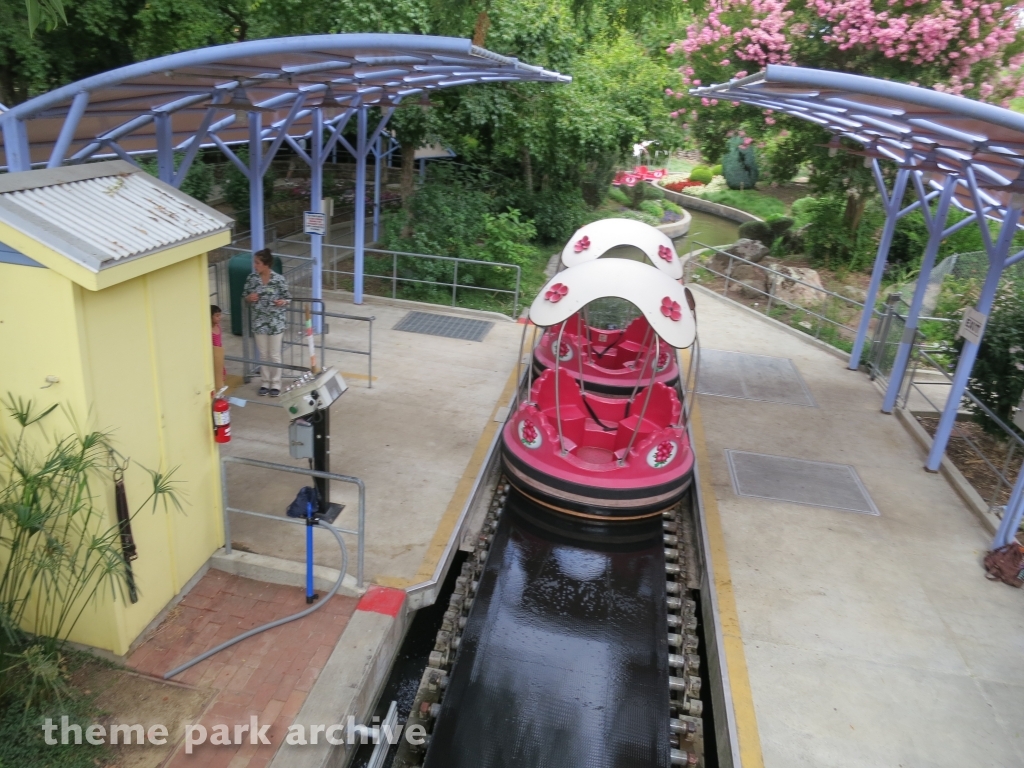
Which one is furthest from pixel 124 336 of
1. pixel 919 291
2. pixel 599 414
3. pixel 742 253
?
pixel 742 253

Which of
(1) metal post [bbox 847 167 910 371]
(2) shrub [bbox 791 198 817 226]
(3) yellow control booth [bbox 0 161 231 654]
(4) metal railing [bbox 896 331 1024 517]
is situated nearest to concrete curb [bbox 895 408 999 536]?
(4) metal railing [bbox 896 331 1024 517]

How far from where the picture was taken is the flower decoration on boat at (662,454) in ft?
22.1

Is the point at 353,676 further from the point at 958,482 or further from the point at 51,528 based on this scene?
the point at 958,482

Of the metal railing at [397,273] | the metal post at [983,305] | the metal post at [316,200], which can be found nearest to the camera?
the metal post at [983,305]

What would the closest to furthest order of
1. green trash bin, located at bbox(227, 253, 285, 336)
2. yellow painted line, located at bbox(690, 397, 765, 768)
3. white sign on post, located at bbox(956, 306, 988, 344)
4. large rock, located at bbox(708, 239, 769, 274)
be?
yellow painted line, located at bbox(690, 397, 765, 768)
white sign on post, located at bbox(956, 306, 988, 344)
green trash bin, located at bbox(227, 253, 285, 336)
large rock, located at bbox(708, 239, 769, 274)

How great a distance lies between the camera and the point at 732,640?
5.33m

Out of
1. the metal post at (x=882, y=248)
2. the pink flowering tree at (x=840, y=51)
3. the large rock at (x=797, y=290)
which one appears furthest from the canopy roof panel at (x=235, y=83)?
the large rock at (x=797, y=290)

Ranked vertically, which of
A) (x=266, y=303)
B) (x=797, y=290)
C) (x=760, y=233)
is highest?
(x=266, y=303)

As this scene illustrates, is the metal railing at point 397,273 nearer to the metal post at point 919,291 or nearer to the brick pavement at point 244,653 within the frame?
the metal post at point 919,291

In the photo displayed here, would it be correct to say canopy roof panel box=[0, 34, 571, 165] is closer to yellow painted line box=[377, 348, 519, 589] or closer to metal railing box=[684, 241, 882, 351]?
yellow painted line box=[377, 348, 519, 589]

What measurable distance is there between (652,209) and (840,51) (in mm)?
11672

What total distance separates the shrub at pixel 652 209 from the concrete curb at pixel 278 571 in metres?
→ 22.1

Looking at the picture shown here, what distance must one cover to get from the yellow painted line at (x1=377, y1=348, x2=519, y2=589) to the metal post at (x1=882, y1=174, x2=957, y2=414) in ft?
16.2

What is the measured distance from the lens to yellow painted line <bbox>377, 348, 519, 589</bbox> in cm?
547
